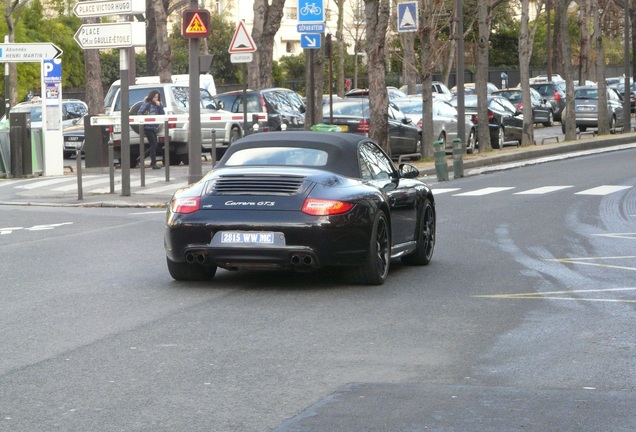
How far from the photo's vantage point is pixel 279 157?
12242mm

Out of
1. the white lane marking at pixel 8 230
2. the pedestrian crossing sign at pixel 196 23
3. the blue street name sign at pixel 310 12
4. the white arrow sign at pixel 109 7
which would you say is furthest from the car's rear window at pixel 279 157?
the blue street name sign at pixel 310 12

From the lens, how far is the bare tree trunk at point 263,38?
46.1 m

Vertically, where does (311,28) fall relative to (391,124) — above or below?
above

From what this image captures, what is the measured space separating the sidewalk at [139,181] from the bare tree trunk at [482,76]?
0.55m

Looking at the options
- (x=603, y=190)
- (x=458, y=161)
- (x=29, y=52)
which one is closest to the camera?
(x=603, y=190)

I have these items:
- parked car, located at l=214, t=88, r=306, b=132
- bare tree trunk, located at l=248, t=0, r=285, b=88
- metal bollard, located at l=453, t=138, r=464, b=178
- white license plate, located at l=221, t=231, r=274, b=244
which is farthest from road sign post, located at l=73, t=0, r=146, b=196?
bare tree trunk, located at l=248, t=0, r=285, b=88

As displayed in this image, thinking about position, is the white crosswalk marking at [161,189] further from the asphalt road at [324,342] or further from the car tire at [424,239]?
the car tire at [424,239]

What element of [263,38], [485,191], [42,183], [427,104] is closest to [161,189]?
[42,183]

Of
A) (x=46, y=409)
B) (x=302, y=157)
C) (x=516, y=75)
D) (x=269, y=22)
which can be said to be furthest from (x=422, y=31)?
(x=516, y=75)

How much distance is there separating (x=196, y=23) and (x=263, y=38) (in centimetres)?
2389

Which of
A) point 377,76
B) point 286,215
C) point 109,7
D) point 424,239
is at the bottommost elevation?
point 424,239

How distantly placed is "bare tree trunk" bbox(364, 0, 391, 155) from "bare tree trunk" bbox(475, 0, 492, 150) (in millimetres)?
5604

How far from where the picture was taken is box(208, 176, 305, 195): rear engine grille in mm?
11381

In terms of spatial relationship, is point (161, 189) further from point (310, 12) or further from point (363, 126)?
point (363, 126)
